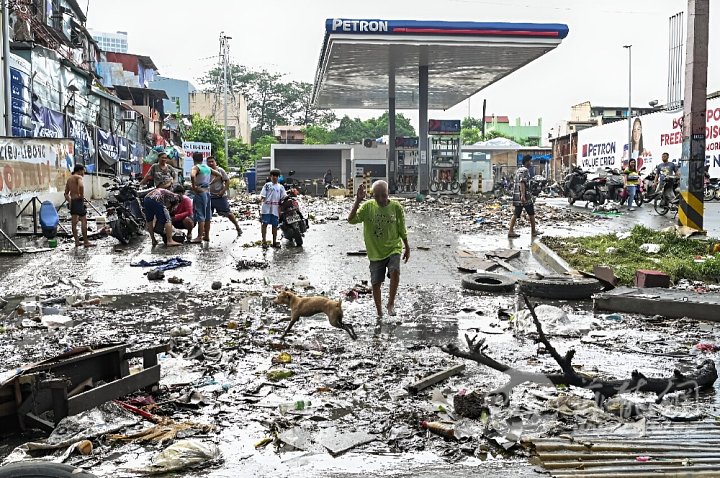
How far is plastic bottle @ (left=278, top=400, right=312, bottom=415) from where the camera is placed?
→ 16.6 feet

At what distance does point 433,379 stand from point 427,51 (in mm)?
25404

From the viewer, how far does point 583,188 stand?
976 inches

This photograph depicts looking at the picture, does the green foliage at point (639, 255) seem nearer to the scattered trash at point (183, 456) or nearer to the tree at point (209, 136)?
the scattered trash at point (183, 456)

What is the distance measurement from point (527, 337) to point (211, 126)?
53507 millimetres

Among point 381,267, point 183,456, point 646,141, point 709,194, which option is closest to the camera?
point 183,456

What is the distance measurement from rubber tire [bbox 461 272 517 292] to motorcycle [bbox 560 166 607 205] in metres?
14.5

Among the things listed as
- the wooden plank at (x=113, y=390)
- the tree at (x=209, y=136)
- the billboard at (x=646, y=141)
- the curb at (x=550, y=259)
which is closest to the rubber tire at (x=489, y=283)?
the curb at (x=550, y=259)

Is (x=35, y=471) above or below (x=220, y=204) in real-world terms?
below

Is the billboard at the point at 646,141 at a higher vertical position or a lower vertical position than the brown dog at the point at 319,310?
higher

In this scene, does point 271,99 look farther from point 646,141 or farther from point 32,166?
point 32,166

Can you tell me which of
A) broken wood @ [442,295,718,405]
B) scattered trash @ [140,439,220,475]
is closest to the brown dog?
broken wood @ [442,295,718,405]

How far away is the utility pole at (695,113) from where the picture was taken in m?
14.4

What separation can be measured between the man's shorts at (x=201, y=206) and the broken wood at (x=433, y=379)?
9.61 meters

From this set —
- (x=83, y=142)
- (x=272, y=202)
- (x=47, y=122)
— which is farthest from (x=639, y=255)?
(x=83, y=142)
